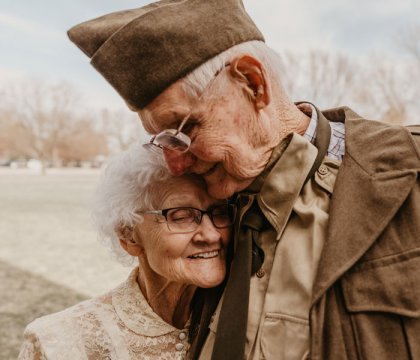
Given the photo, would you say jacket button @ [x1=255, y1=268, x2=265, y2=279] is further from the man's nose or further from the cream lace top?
the cream lace top

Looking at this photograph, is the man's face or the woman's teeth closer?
the man's face

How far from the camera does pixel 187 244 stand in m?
1.82

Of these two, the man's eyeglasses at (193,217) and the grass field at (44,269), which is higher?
the man's eyeglasses at (193,217)

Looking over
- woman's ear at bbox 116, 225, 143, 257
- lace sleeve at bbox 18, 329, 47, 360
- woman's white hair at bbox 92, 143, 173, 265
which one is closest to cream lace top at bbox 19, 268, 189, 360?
lace sleeve at bbox 18, 329, 47, 360

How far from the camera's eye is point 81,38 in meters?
1.55

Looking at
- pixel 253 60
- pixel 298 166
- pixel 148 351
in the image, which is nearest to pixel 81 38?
pixel 253 60

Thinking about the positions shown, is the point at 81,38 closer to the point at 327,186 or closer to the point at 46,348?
the point at 327,186

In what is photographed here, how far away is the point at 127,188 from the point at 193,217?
366 millimetres

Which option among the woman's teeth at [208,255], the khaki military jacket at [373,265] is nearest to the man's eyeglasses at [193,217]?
the woman's teeth at [208,255]

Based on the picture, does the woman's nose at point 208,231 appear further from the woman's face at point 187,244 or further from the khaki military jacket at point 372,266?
the khaki military jacket at point 372,266

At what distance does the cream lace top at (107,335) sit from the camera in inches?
75.1

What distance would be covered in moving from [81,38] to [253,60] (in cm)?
65

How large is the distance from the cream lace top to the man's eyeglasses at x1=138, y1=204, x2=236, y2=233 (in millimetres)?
497

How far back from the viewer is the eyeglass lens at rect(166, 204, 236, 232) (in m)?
1.82
